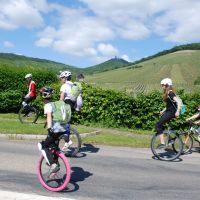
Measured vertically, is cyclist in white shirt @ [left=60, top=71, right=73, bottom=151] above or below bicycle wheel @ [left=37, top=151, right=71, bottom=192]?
above

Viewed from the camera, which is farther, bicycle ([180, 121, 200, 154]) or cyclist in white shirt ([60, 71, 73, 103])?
bicycle ([180, 121, 200, 154])

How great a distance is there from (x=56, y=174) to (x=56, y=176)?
0.15ft

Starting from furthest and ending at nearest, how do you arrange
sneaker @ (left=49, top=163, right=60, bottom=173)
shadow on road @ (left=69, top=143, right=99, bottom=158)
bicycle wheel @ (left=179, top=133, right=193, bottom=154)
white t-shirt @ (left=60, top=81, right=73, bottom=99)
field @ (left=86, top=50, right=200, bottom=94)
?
field @ (left=86, top=50, right=200, bottom=94) < bicycle wheel @ (left=179, top=133, right=193, bottom=154) < shadow on road @ (left=69, top=143, right=99, bottom=158) < white t-shirt @ (left=60, top=81, right=73, bottom=99) < sneaker @ (left=49, top=163, right=60, bottom=173)

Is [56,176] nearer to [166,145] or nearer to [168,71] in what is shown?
[166,145]

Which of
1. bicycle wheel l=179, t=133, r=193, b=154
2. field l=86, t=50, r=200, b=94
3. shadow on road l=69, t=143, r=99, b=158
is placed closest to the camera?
shadow on road l=69, t=143, r=99, b=158

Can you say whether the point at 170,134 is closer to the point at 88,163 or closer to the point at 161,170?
the point at 161,170

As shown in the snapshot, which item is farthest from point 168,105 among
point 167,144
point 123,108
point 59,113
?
point 123,108

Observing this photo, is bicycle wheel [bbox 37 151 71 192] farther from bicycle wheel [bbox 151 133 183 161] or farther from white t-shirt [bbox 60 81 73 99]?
bicycle wheel [bbox 151 133 183 161]

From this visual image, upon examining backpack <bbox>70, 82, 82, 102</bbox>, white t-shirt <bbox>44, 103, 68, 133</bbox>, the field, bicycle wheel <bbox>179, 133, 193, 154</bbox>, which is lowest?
bicycle wheel <bbox>179, 133, 193, 154</bbox>

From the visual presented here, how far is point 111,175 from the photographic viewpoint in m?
8.05

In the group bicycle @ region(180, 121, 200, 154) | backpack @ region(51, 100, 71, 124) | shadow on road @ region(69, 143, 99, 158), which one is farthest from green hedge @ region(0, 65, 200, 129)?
backpack @ region(51, 100, 71, 124)

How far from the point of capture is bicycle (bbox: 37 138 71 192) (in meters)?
6.61

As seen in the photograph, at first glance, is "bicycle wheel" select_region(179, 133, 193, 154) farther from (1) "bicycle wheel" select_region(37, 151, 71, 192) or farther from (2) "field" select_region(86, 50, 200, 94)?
(2) "field" select_region(86, 50, 200, 94)

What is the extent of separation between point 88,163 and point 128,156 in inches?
63.5
